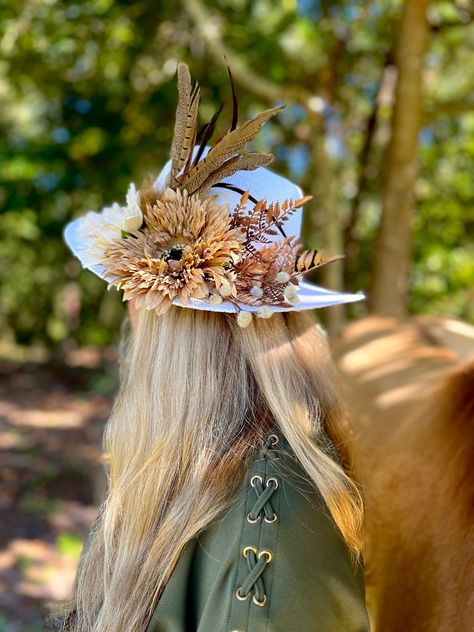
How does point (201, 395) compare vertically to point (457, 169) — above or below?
below

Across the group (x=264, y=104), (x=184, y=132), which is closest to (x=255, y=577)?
(x=184, y=132)

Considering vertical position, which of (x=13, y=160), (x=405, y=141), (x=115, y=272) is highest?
(x=405, y=141)

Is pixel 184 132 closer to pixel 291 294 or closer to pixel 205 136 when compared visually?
pixel 205 136

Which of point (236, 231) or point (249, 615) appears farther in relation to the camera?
point (236, 231)

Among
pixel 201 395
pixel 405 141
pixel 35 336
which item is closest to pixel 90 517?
pixel 405 141

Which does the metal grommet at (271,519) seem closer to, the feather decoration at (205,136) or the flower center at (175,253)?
the flower center at (175,253)

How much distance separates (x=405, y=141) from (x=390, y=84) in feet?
4.11

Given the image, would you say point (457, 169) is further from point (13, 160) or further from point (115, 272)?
point (115, 272)

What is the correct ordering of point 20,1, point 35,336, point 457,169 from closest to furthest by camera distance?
point 20,1
point 457,169
point 35,336

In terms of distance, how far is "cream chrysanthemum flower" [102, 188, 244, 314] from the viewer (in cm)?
127

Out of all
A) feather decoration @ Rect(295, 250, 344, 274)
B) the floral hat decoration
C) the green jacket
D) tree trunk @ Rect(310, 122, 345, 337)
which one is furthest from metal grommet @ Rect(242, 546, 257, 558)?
tree trunk @ Rect(310, 122, 345, 337)

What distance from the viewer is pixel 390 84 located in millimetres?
5086

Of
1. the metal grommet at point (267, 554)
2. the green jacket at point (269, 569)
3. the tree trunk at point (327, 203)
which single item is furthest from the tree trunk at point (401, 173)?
the metal grommet at point (267, 554)

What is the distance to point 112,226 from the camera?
4.45 ft
